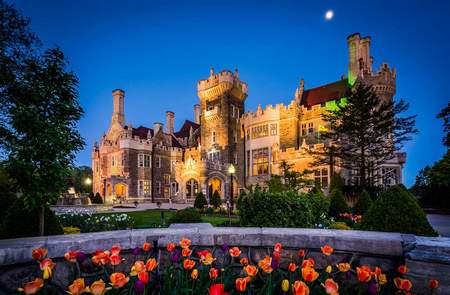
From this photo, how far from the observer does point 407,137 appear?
821 inches

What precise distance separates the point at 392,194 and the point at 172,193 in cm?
3800

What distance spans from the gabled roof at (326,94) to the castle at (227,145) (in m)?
0.07

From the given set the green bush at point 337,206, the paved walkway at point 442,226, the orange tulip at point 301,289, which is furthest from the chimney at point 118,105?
the orange tulip at point 301,289

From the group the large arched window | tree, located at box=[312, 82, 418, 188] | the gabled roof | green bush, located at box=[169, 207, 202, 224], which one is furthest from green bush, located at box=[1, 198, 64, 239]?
the gabled roof

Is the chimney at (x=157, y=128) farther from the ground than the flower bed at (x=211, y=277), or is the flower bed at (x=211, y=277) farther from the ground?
the chimney at (x=157, y=128)

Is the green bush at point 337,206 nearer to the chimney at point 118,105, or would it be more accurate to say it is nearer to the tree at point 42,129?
the tree at point 42,129

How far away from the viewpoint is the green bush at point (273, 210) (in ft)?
22.3

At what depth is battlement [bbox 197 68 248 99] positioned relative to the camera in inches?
1292

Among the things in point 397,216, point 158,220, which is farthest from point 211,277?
point 158,220

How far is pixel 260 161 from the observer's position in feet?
99.1

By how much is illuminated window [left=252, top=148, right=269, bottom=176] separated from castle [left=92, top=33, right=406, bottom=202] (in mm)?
119

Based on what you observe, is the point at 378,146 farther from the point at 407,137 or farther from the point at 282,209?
the point at 282,209

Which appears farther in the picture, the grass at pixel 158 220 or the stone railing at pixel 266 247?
the grass at pixel 158 220

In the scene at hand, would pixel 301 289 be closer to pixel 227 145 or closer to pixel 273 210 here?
pixel 273 210
